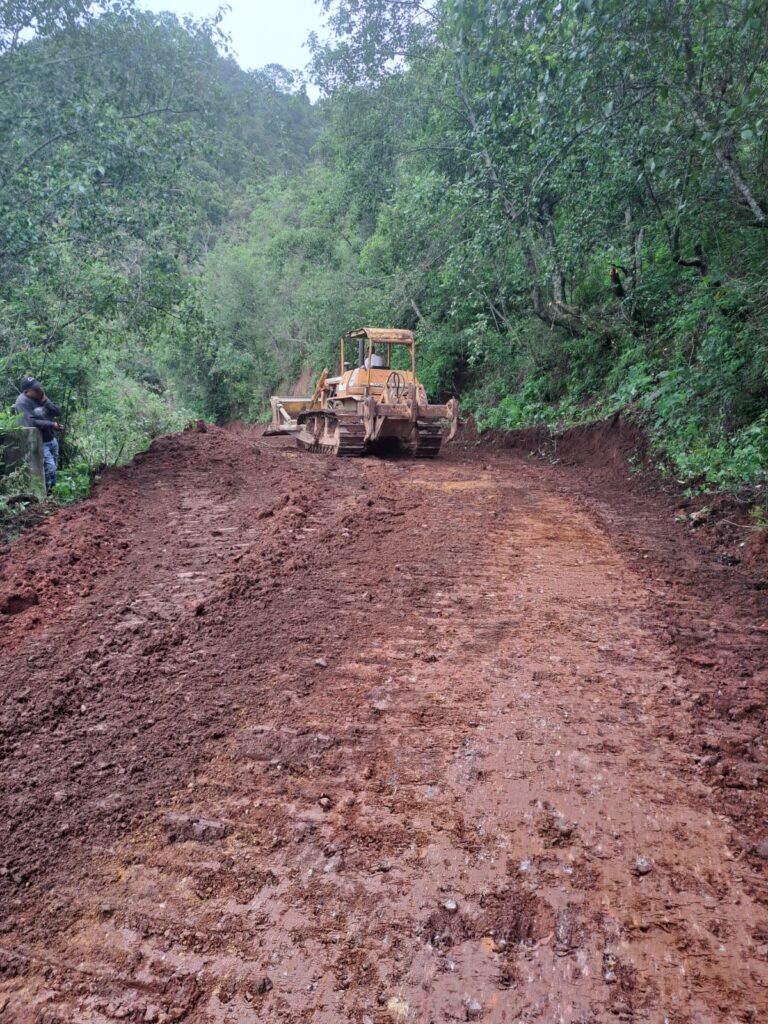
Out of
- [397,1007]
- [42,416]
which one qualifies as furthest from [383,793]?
[42,416]

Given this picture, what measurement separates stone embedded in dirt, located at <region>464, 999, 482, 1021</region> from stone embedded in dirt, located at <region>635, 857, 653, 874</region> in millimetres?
762

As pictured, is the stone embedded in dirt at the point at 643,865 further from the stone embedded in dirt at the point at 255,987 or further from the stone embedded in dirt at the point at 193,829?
the stone embedded in dirt at the point at 193,829

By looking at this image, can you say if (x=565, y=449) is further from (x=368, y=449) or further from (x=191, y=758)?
(x=191, y=758)

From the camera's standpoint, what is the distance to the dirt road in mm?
1854

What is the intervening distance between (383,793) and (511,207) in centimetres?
1012

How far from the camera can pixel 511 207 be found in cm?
1049

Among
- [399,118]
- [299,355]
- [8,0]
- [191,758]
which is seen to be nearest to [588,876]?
[191,758]

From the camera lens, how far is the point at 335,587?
4.92 meters

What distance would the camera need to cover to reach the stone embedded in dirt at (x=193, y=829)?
2379 millimetres

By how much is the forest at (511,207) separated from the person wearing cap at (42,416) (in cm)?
24

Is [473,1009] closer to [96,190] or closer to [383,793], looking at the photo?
[383,793]

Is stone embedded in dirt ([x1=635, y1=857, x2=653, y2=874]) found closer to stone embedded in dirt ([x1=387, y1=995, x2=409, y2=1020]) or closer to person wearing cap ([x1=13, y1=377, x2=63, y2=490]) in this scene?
stone embedded in dirt ([x1=387, y1=995, x2=409, y2=1020])

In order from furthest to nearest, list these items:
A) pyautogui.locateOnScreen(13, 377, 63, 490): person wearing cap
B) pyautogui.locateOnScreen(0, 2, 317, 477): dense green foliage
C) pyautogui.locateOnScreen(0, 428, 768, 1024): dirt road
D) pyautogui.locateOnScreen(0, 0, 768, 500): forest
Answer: pyautogui.locateOnScreen(0, 2, 317, 477): dense green foliage → pyautogui.locateOnScreen(13, 377, 63, 490): person wearing cap → pyautogui.locateOnScreen(0, 0, 768, 500): forest → pyautogui.locateOnScreen(0, 428, 768, 1024): dirt road

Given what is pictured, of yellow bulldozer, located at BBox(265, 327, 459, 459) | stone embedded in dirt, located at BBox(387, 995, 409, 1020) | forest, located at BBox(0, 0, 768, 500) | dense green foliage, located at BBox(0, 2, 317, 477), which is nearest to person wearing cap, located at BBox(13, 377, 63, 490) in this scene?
forest, located at BBox(0, 0, 768, 500)
